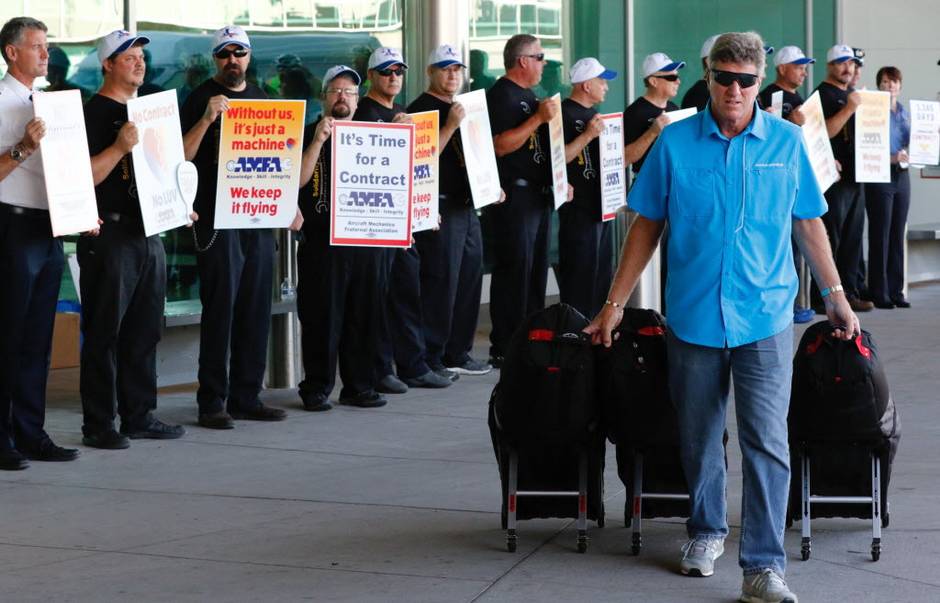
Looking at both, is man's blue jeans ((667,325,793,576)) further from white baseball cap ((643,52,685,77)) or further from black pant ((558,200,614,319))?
white baseball cap ((643,52,685,77))

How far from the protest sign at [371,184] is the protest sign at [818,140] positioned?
4388 mm

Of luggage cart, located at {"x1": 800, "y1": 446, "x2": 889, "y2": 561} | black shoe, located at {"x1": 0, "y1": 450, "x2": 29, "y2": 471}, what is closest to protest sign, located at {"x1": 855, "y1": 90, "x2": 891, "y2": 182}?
luggage cart, located at {"x1": 800, "y1": 446, "x2": 889, "y2": 561}

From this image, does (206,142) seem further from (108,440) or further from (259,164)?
(108,440)

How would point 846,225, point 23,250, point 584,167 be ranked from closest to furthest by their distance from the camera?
point 23,250 < point 584,167 < point 846,225

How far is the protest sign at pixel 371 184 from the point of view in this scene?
922 centimetres

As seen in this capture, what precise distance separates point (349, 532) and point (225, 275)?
2640 millimetres

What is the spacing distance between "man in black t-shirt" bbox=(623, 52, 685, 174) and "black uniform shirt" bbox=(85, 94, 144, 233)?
4.83m

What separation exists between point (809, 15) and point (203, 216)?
30.8 ft

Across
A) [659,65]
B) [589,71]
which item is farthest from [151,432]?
[659,65]

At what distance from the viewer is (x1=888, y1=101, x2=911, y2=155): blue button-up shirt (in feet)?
47.5

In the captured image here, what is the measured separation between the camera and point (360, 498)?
22.6ft

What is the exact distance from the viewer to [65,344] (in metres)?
11.2

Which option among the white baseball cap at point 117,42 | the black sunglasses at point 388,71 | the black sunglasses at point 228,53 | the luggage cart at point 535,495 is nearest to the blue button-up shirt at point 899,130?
the black sunglasses at point 388,71

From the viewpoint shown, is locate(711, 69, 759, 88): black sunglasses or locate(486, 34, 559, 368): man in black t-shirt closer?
locate(711, 69, 759, 88): black sunglasses
